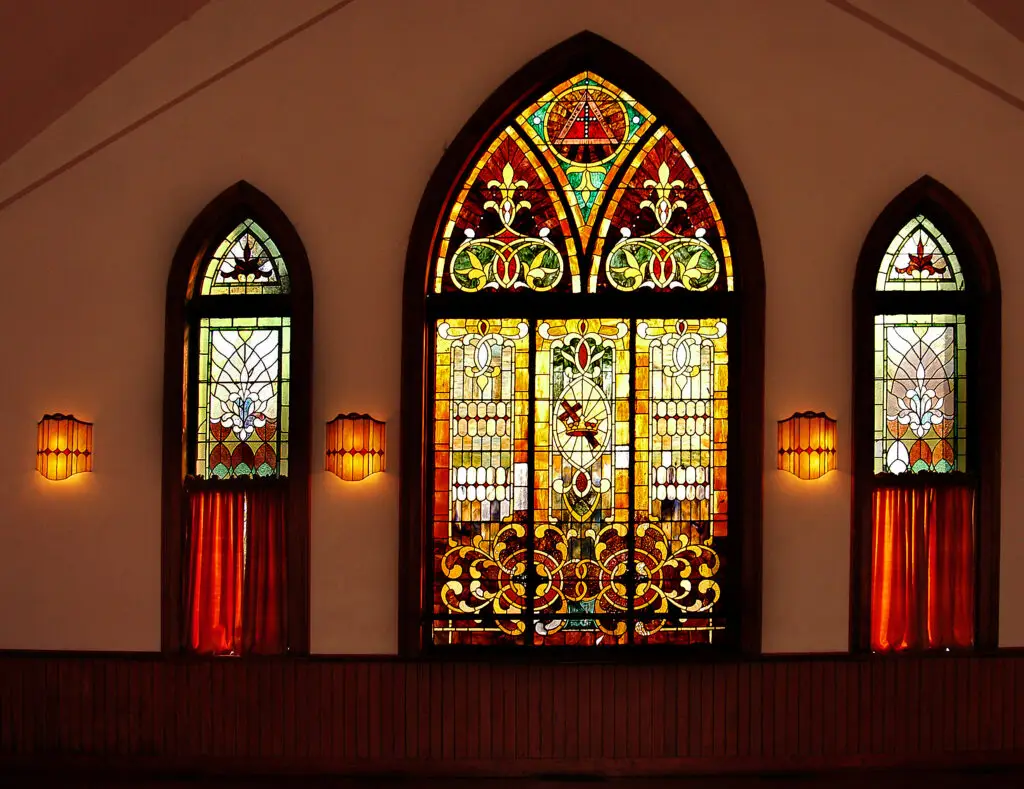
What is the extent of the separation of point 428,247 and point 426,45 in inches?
38.1

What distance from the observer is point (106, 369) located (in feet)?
15.9

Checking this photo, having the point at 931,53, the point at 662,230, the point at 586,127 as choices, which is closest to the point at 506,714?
the point at 662,230

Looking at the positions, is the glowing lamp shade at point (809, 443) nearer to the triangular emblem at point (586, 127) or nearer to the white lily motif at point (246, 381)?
the triangular emblem at point (586, 127)

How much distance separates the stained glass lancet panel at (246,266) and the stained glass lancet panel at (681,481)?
5.98 ft

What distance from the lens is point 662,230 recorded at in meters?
4.95

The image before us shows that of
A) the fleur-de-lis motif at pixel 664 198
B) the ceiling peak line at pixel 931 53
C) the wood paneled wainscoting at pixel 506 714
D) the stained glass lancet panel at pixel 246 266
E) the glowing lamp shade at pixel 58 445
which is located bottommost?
the wood paneled wainscoting at pixel 506 714

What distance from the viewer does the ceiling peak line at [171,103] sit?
479 centimetres

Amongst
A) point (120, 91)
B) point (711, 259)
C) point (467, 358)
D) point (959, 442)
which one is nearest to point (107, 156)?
point (120, 91)

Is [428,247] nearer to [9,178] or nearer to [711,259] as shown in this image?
[711,259]

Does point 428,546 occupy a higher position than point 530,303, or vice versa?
point 530,303

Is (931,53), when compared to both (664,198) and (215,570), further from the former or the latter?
(215,570)

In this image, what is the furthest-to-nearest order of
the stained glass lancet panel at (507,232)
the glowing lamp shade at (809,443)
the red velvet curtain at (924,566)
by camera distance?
the stained glass lancet panel at (507,232) → the red velvet curtain at (924,566) → the glowing lamp shade at (809,443)

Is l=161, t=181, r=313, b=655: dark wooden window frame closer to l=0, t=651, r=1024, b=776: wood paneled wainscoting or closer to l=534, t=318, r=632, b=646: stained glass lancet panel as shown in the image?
A: l=0, t=651, r=1024, b=776: wood paneled wainscoting

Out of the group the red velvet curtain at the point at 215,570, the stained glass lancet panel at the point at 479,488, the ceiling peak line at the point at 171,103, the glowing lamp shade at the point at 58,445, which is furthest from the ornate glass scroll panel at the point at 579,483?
the glowing lamp shade at the point at 58,445
